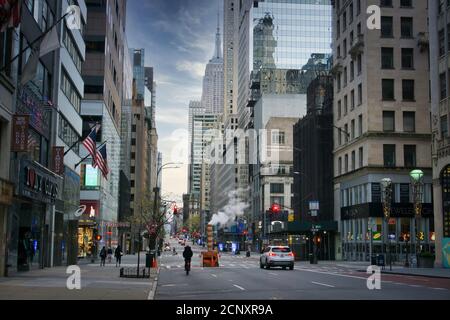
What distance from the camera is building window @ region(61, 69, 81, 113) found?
1779 inches

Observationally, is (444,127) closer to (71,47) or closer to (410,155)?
(410,155)

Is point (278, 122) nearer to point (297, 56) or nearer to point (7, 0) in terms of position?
point (297, 56)

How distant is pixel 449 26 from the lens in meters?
49.3

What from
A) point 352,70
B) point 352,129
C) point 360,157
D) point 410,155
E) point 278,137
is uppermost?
point 278,137

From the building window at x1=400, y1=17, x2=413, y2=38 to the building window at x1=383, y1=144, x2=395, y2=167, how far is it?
12.6 metres

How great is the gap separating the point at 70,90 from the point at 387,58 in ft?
120

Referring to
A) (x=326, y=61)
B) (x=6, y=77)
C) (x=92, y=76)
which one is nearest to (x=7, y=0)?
(x=6, y=77)

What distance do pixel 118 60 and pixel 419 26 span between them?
45.5 m

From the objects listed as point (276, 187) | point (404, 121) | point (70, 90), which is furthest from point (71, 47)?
point (276, 187)

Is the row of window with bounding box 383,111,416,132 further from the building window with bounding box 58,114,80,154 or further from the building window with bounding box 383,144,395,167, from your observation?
the building window with bounding box 58,114,80,154

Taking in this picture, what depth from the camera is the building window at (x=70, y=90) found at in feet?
148

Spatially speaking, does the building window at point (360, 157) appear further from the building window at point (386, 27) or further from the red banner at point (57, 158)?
the red banner at point (57, 158)

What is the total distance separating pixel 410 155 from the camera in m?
67.5

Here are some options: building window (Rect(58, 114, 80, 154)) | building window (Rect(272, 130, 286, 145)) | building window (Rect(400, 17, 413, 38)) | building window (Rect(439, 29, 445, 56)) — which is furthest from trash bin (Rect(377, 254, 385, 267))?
building window (Rect(272, 130, 286, 145))
